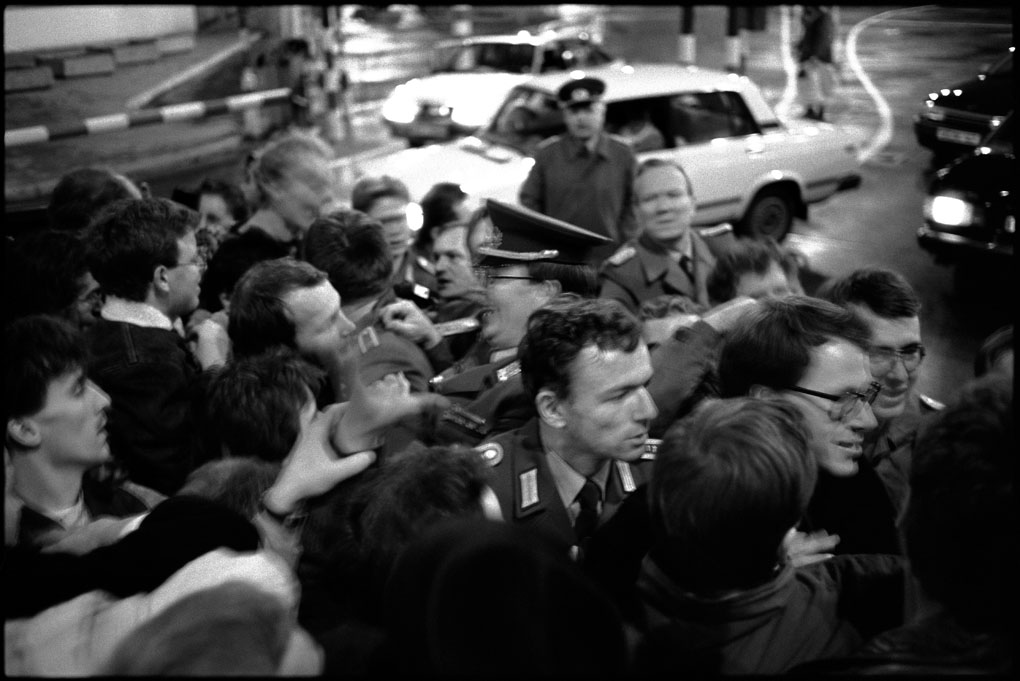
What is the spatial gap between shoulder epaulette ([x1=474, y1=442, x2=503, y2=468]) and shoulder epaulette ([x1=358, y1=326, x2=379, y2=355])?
1.06 meters

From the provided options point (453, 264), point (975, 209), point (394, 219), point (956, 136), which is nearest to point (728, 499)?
point (453, 264)

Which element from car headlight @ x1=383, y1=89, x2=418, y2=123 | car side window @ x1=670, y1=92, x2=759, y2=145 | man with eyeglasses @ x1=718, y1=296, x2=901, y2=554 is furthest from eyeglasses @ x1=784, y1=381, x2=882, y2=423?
car headlight @ x1=383, y1=89, x2=418, y2=123

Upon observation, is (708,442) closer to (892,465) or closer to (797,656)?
(797,656)

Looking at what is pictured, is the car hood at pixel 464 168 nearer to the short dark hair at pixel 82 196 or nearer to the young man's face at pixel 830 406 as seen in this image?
the short dark hair at pixel 82 196

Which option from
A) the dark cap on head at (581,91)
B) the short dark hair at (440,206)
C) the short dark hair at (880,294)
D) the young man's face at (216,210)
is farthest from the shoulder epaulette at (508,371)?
the dark cap on head at (581,91)

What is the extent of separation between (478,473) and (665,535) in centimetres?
43

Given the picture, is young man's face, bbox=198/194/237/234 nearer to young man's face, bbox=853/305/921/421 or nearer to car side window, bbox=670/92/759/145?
young man's face, bbox=853/305/921/421

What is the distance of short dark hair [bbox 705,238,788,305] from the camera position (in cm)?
439

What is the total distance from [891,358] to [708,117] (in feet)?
21.0

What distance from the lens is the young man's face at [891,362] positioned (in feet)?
11.4

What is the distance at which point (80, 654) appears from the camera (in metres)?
1.81

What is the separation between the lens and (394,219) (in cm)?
541

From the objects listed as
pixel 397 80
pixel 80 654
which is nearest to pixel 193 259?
pixel 80 654

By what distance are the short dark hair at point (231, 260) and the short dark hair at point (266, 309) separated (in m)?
1.21
